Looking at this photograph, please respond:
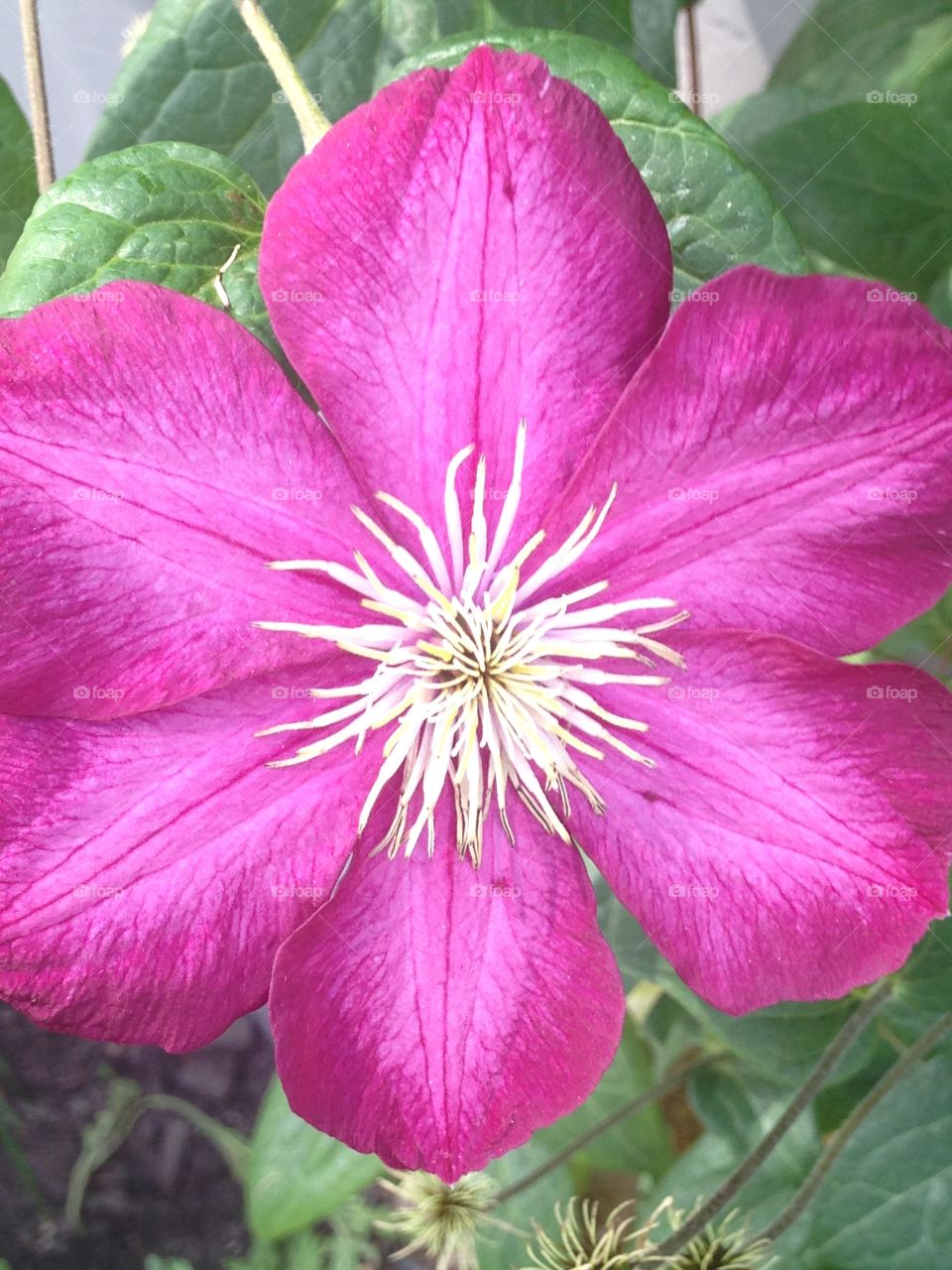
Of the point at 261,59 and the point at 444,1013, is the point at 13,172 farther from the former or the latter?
the point at 444,1013

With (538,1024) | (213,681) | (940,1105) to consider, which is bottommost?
(940,1105)

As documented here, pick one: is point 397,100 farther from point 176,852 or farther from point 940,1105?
point 940,1105

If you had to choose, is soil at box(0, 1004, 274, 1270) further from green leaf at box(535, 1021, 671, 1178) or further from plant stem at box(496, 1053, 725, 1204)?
plant stem at box(496, 1053, 725, 1204)

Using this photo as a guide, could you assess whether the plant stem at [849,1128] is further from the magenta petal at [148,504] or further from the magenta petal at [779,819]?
the magenta petal at [148,504]

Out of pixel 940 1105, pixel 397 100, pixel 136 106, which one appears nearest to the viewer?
pixel 397 100

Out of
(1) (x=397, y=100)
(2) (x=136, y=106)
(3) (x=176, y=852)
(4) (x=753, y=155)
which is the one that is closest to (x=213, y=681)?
(3) (x=176, y=852)

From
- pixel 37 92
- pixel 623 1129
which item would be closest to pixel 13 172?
pixel 37 92

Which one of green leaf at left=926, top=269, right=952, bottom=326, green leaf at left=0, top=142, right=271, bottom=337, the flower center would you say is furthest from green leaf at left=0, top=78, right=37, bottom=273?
green leaf at left=926, top=269, right=952, bottom=326
